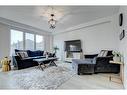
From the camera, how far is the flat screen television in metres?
7.17

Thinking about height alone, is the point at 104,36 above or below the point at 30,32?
below

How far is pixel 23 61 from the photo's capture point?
542 centimetres

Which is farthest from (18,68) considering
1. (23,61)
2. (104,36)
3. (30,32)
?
(104,36)

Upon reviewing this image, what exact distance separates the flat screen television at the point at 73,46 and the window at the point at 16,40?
3.13 metres

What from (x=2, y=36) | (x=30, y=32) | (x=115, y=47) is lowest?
(x=115, y=47)

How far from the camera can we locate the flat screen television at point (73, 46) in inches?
282

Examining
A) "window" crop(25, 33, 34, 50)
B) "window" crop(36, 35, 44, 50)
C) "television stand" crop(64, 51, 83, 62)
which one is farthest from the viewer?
"window" crop(36, 35, 44, 50)

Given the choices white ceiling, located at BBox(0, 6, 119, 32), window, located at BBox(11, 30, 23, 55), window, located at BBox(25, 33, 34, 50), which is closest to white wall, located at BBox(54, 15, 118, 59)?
white ceiling, located at BBox(0, 6, 119, 32)

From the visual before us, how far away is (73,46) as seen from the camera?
7.50m

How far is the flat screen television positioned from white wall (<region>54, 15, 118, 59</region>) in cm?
28

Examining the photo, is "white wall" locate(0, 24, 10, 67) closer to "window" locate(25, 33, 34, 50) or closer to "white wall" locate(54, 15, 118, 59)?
"window" locate(25, 33, 34, 50)

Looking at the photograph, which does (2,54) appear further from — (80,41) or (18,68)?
(80,41)

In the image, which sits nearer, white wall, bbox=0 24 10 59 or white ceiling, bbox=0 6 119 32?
white ceiling, bbox=0 6 119 32
